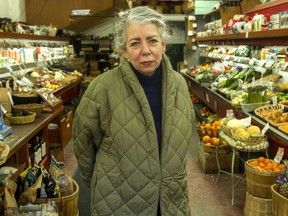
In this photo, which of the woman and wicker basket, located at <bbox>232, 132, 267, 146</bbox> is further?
wicker basket, located at <bbox>232, 132, 267, 146</bbox>

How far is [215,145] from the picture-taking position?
4.80 meters

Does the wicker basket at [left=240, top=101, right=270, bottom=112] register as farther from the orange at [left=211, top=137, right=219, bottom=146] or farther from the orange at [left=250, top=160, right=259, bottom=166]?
the orange at [left=250, top=160, right=259, bottom=166]

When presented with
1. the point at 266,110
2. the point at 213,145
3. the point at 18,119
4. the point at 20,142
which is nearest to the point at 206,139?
the point at 213,145

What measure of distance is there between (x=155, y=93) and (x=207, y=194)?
270 centimetres

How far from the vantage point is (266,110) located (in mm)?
4156

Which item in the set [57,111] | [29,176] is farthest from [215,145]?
[29,176]

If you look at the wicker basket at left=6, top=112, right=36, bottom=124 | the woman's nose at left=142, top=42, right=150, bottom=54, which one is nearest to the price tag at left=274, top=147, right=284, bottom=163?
the woman's nose at left=142, top=42, right=150, bottom=54

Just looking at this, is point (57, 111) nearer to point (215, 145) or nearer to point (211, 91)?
point (215, 145)

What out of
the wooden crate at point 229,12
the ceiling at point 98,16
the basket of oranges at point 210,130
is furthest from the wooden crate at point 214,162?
the ceiling at point 98,16

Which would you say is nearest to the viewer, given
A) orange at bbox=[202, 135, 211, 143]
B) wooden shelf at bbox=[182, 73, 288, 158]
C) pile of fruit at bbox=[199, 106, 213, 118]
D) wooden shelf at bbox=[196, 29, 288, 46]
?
wooden shelf at bbox=[182, 73, 288, 158]

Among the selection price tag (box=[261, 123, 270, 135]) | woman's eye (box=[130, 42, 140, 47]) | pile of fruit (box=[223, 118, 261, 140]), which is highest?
woman's eye (box=[130, 42, 140, 47])

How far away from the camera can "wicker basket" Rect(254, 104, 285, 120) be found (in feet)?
13.0

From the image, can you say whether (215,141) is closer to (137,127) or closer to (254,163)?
(254,163)

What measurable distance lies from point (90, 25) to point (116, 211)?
11.9 meters
